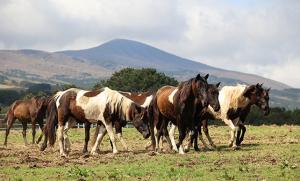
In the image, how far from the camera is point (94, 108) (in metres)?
20.4

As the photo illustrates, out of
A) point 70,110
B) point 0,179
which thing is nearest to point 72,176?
point 0,179

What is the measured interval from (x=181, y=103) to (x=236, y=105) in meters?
3.95

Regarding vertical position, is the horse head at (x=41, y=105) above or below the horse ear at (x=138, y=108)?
below

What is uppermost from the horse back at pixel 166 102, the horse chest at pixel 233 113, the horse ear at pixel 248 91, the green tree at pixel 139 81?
the horse ear at pixel 248 91

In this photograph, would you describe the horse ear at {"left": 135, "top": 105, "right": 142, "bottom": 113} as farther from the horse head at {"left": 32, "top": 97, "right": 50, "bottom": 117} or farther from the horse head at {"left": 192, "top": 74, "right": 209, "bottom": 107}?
the horse head at {"left": 32, "top": 97, "right": 50, "bottom": 117}

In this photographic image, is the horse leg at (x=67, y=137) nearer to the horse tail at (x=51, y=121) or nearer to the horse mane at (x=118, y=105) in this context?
the horse tail at (x=51, y=121)

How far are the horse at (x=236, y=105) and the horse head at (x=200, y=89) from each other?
320 centimetres

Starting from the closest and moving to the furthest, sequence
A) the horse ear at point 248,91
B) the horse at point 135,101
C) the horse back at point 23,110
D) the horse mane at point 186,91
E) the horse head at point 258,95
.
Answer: the horse mane at point 186,91 → the horse at point 135,101 → the horse ear at point 248,91 → the horse head at point 258,95 → the horse back at point 23,110

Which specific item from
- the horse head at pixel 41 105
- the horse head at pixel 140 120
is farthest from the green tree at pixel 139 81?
the horse head at pixel 140 120

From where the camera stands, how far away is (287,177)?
42.0ft

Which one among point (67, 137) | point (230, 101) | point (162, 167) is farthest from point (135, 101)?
point (162, 167)

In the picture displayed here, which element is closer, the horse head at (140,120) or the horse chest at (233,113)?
the horse head at (140,120)

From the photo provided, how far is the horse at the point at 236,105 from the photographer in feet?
74.9

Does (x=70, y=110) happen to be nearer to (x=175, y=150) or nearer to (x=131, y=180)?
(x=175, y=150)
